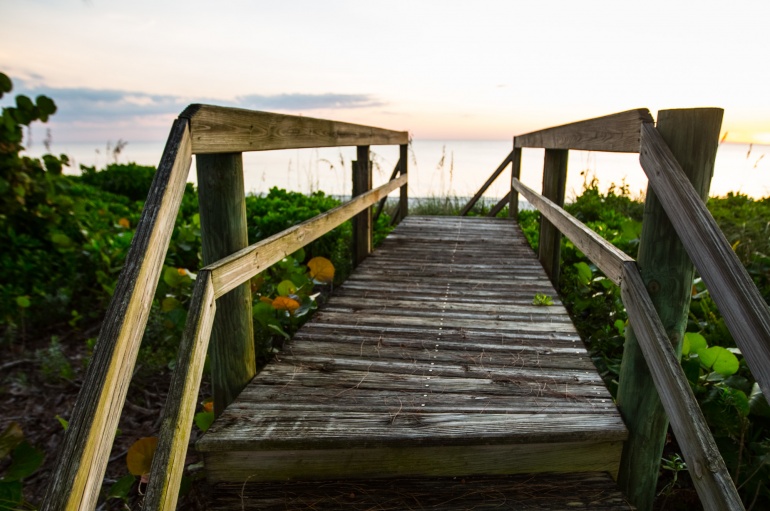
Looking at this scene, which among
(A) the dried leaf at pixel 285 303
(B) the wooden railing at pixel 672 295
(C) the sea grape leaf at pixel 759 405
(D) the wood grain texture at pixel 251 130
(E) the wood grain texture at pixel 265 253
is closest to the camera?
(B) the wooden railing at pixel 672 295

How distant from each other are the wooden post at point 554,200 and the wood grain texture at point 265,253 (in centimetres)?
193

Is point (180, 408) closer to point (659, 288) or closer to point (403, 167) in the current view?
point (659, 288)

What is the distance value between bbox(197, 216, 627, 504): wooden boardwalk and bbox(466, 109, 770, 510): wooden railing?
0.42 feet

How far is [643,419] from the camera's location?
1864 millimetres

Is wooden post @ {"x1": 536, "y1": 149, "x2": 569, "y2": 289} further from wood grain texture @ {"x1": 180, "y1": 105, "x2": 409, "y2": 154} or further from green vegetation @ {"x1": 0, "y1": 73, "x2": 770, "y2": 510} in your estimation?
wood grain texture @ {"x1": 180, "y1": 105, "x2": 409, "y2": 154}

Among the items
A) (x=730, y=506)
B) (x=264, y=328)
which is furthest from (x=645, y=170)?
(x=264, y=328)

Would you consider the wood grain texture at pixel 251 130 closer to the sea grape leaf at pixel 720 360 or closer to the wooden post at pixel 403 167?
the sea grape leaf at pixel 720 360

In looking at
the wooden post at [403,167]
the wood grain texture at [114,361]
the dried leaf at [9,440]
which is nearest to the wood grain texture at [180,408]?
the wood grain texture at [114,361]

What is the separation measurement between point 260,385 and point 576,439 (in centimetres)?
132

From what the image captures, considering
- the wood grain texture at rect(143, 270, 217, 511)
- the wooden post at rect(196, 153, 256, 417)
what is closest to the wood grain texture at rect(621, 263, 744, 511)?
the wood grain texture at rect(143, 270, 217, 511)

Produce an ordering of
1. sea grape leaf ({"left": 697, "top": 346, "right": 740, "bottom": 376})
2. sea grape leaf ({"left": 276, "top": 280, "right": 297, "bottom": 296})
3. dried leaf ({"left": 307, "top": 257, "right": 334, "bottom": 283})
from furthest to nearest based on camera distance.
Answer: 1. dried leaf ({"left": 307, "top": 257, "right": 334, "bottom": 283})
2. sea grape leaf ({"left": 276, "top": 280, "right": 297, "bottom": 296})
3. sea grape leaf ({"left": 697, "top": 346, "right": 740, "bottom": 376})

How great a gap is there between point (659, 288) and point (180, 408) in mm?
1666

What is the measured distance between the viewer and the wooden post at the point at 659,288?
5.57 feet

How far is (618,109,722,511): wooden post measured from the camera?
5.57 ft
